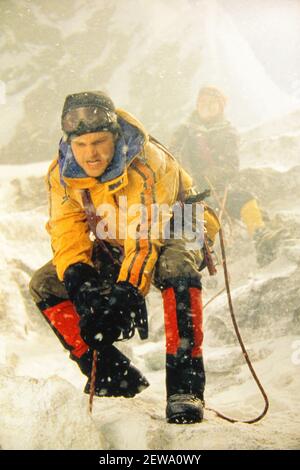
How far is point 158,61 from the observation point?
17.2m

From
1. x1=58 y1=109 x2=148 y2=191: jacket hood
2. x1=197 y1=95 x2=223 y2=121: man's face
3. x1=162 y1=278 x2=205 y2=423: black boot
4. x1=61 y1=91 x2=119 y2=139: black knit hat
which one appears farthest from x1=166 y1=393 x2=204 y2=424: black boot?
x1=197 y1=95 x2=223 y2=121: man's face

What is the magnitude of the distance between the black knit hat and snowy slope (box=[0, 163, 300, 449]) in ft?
4.24

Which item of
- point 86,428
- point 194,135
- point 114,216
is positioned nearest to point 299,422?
point 86,428

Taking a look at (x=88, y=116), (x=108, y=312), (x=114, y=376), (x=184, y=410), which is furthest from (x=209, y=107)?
(x=184, y=410)

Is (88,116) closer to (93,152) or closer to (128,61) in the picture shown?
(93,152)

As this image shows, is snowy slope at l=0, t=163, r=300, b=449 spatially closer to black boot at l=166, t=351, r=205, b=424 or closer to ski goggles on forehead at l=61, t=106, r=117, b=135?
black boot at l=166, t=351, r=205, b=424

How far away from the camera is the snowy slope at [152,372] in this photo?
1616 mm

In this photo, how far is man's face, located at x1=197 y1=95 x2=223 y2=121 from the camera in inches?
301

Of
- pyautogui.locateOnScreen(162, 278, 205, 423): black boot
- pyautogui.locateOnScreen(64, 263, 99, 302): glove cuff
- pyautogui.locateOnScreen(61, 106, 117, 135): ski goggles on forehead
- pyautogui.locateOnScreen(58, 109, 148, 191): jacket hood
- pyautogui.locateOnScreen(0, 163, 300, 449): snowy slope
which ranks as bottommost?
pyautogui.locateOnScreen(0, 163, 300, 449): snowy slope

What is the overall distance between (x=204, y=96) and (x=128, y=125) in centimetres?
A: 597

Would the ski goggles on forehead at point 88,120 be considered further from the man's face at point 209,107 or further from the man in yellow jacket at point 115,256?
the man's face at point 209,107

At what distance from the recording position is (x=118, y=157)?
6.95ft

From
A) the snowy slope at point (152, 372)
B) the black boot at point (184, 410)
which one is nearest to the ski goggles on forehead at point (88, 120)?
the snowy slope at point (152, 372)

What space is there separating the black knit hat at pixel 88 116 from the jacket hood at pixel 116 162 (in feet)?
0.24
